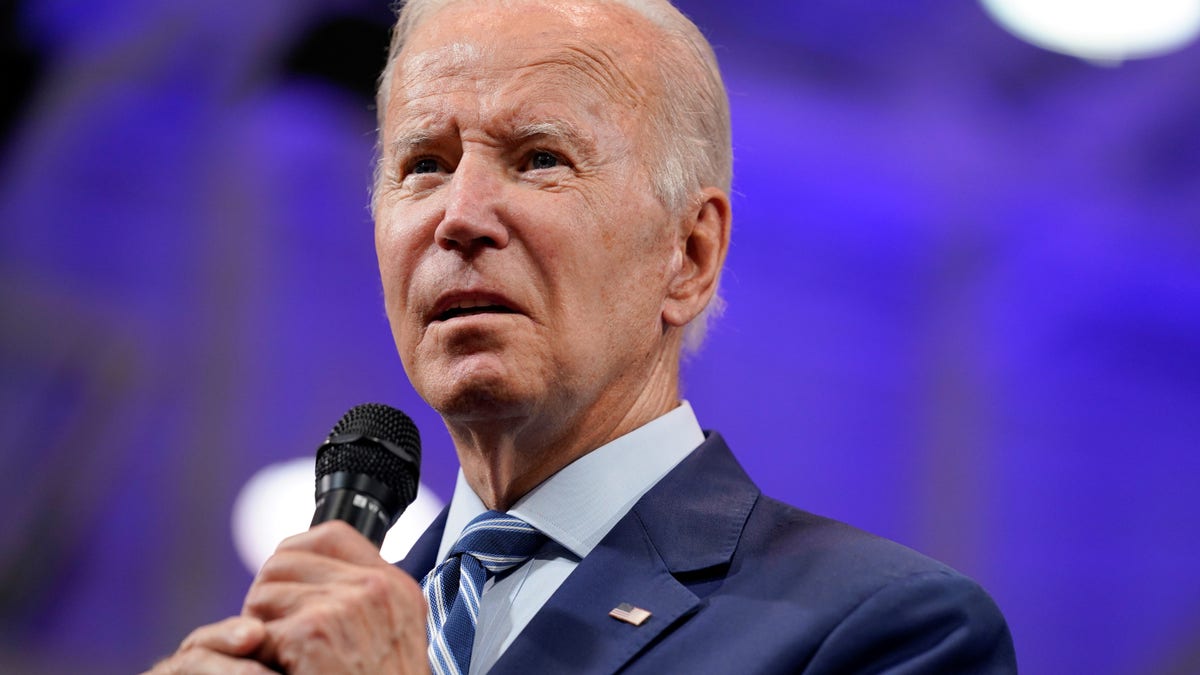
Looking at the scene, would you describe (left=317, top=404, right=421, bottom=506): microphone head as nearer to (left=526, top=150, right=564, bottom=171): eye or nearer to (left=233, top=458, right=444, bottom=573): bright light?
(left=526, top=150, right=564, bottom=171): eye

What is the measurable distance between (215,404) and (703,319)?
1.72m

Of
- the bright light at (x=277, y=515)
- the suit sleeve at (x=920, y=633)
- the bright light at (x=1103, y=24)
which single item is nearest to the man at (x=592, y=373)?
the suit sleeve at (x=920, y=633)

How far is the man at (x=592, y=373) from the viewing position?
1.61 metres

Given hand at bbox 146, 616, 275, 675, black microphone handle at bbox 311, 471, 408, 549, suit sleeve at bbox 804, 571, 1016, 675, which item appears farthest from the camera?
suit sleeve at bbox 804, 571, 1016, 675

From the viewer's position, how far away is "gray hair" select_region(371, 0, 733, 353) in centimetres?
204

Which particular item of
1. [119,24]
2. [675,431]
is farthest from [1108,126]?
[119,24]

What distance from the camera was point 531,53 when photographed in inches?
76.5

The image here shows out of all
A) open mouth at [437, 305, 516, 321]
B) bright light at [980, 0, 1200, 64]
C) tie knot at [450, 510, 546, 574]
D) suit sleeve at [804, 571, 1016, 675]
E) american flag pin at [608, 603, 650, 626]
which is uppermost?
bright light at [980, 0, 1200, 64]

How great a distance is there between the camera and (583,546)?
1.83 meters

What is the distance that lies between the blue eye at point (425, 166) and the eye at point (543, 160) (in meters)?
0.18

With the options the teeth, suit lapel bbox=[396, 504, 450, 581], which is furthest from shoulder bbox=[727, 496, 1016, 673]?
suit lapel bbox=[396, 504, 450, 581]

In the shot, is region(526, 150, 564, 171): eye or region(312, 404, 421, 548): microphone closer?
region(312, 404, 421, 548): microphone

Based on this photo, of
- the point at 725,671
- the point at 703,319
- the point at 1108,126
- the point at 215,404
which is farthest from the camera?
the point at 215,404

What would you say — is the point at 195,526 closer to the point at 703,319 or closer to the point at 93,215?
the point at 93,215
